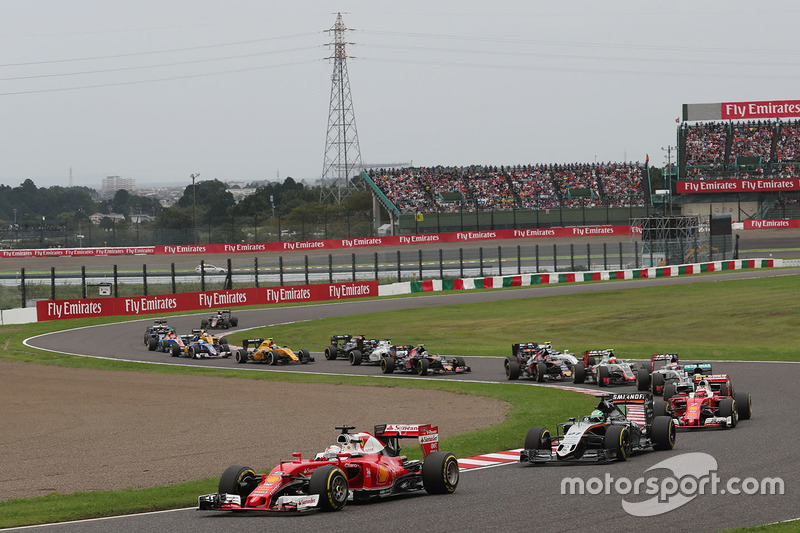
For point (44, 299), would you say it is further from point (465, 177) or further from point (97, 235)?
point (465, 177)

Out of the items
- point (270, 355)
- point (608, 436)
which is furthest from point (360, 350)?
point (608, 436)

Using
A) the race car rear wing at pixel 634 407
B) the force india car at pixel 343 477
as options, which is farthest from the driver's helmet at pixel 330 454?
the race car rear wing at pixel 634 407

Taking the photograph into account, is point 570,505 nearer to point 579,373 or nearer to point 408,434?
point 408,434

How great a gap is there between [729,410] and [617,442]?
446cm

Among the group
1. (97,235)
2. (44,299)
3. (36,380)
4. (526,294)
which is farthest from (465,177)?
(36,380)

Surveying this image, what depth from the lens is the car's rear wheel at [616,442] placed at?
16484 mm

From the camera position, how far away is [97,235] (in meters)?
87.8

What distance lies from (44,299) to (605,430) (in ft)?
147

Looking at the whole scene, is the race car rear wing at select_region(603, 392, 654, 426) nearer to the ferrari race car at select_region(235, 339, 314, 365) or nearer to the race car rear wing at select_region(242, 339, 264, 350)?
the ferrari race car at select_region(235, 339, 314, 365)

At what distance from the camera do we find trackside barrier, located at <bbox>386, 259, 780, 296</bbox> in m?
63.1

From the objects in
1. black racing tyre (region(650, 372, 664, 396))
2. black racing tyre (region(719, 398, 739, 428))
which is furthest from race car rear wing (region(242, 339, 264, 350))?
black racing tyre (region(719, 398, 739, 428))

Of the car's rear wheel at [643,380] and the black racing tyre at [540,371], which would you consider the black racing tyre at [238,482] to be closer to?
the car's rear wheel at [643,380]

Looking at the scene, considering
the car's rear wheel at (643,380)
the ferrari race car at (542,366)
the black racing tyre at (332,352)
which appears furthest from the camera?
the black racing tyre at (332,352)

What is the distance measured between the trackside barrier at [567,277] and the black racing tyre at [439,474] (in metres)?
48.2
